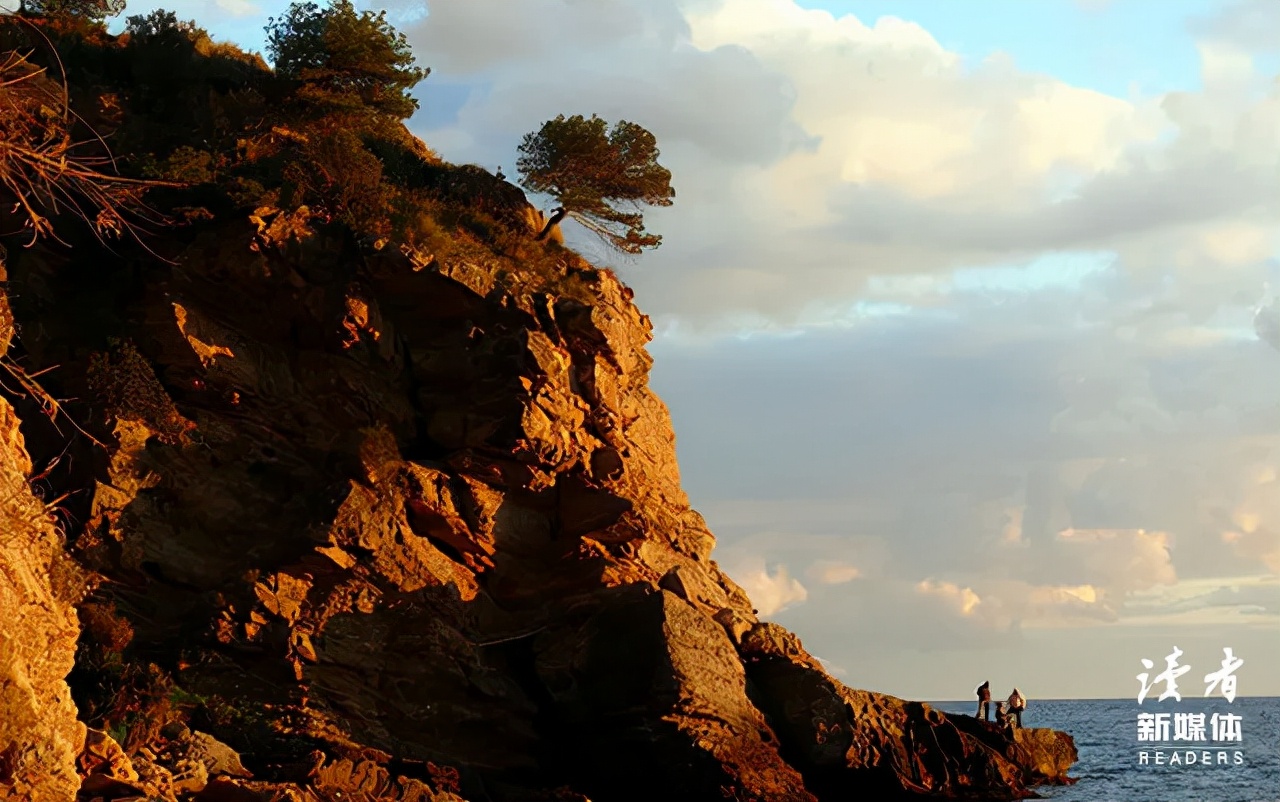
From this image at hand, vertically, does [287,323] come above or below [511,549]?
above

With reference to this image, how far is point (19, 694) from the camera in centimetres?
1426

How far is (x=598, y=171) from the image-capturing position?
36062mm

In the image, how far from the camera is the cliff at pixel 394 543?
25.7m

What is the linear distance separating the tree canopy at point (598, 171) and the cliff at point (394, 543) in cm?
525

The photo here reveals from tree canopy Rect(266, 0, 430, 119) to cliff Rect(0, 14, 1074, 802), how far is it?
18.6 ft

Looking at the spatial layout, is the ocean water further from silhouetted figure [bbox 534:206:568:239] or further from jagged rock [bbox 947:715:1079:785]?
silhouetted figure [bbox 534:206:568:239]

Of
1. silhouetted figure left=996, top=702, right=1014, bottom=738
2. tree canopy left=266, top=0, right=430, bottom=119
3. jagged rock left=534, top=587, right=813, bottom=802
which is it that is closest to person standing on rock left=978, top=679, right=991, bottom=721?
silhouetted figure left=996, top=702, right=1014, bottom=738

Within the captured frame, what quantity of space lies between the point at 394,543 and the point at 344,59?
14.6 m

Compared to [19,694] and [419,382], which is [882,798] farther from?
[19,694]

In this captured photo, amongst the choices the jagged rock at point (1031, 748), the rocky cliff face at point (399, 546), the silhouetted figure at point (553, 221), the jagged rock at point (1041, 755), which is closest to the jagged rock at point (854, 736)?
the rocky cliff face at point (399, 546)

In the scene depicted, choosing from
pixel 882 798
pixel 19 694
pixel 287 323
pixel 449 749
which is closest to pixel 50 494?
pixel 287 323

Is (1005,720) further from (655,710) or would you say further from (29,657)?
(29,657)

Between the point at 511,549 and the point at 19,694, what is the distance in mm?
16007

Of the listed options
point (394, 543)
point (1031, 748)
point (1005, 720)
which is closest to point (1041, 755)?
point (1031, 748)
